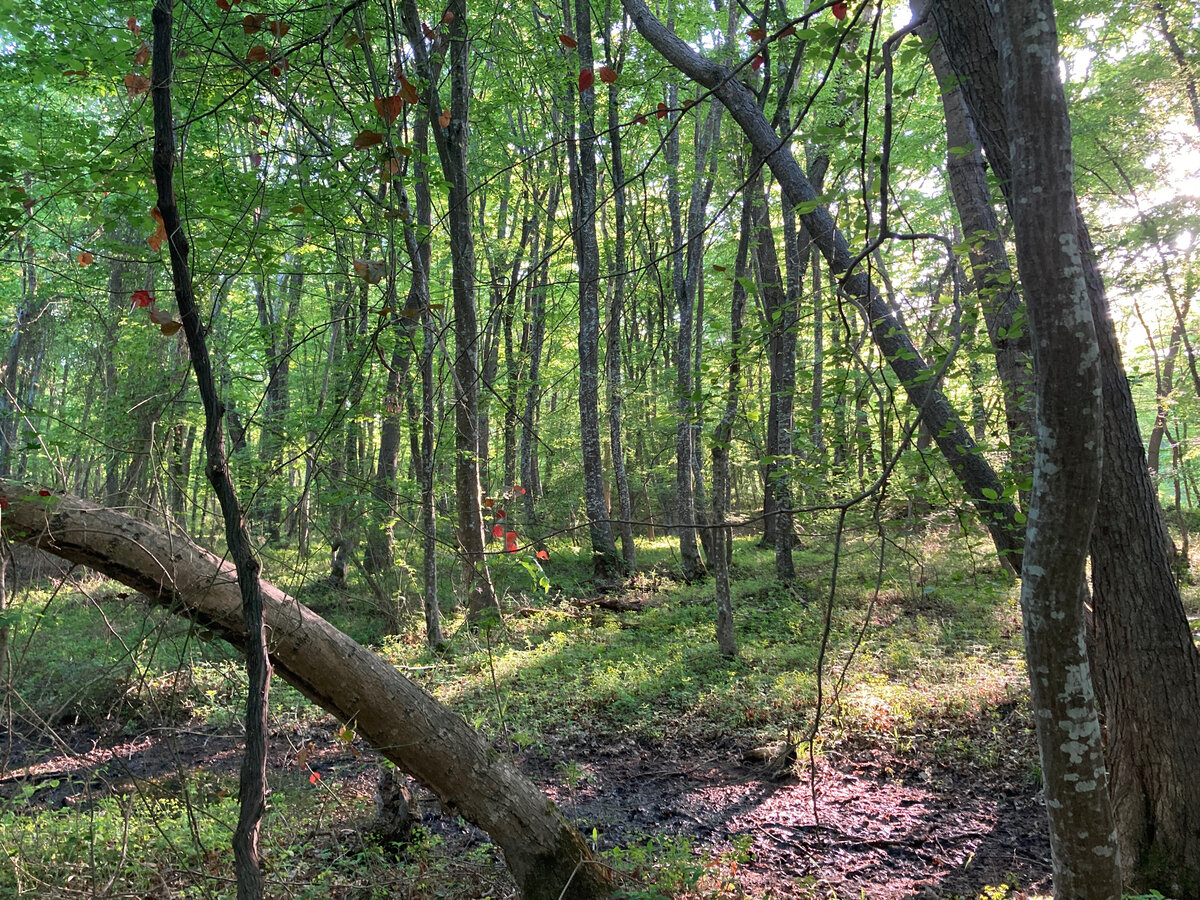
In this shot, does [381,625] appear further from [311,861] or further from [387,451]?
[311,861]

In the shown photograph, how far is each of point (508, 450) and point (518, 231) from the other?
24.7ft

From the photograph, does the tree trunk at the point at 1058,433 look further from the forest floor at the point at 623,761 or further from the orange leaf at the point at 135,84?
the orange leaf at the point at 135,84

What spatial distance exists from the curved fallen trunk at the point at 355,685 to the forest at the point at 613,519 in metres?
0.02

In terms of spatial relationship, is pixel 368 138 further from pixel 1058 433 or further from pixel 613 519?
pixel 613 519

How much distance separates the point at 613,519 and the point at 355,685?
1.61m

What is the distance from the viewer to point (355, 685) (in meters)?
3.08

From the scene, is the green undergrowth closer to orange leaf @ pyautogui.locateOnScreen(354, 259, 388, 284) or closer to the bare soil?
the bare soil

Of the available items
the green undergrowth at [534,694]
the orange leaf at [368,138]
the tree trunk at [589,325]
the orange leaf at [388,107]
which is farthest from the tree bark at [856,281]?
the tree trunk at [589,325]

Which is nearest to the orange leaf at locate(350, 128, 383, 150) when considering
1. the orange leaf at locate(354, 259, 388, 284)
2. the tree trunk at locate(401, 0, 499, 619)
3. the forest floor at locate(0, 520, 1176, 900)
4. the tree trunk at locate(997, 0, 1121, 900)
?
the orange leaf at locate(354, 259, 388, 284)

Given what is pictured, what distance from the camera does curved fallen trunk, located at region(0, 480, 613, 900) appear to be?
2.75 m

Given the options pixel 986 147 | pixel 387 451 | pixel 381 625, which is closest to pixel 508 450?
pixel 387 451

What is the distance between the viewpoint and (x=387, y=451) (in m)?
11.4

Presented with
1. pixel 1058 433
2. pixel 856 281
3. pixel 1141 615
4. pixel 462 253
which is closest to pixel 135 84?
pixel 462 253

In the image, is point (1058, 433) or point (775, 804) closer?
point (1058, 433)
